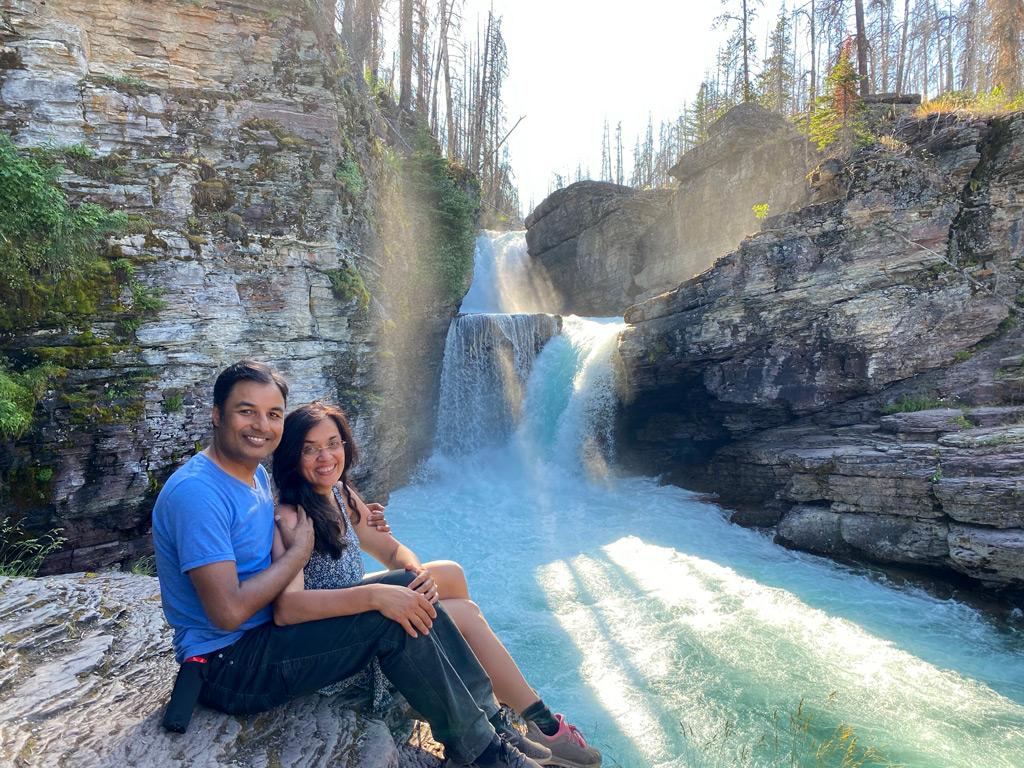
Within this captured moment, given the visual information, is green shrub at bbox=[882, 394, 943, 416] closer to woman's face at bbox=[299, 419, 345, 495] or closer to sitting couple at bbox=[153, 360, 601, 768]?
sitting couple at bbox=[153, 360, 601, 768]

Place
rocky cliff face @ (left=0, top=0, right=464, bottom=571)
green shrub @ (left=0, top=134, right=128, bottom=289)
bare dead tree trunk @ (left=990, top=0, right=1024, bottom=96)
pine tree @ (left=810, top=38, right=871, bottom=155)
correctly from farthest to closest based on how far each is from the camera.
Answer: bare dead tree trunk @ (left=990, top=0, right=1024, bottom=96) → pine tree @ (left=810, top=38, right=871, bottom=155) → rocky cliff face @ (left=0, top=0, right=464, bottom=571) → green shrub @ (left=0, top=134, right=128, bottom=289)

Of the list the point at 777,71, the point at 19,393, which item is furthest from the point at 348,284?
the point at 777,71

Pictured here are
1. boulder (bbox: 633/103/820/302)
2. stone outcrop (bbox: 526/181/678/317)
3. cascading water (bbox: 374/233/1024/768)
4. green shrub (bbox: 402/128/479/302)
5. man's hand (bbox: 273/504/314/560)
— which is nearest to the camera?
man's hand (bbox: 273/504/314/560)

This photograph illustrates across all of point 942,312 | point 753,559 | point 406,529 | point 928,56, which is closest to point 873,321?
point 942,312

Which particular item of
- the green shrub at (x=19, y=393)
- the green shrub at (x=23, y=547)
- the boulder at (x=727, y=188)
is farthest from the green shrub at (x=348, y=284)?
the boulder at (x=727, y=188)

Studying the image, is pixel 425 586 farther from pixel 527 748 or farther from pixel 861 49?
pixel 861 49

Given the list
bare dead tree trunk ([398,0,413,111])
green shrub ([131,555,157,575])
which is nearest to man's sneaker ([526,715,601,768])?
green shrub ([131,555,157,575])

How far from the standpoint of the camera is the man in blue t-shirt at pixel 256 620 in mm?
1919

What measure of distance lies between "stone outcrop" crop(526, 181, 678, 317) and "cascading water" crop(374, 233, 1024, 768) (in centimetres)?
1179

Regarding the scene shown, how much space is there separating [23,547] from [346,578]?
515 cm

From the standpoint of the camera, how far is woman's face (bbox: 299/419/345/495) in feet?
7.72

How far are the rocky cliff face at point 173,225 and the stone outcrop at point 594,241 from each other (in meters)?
13.8

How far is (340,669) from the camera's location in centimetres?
209

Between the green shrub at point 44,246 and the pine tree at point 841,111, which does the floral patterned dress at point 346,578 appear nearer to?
the green shrub at point 44,246
